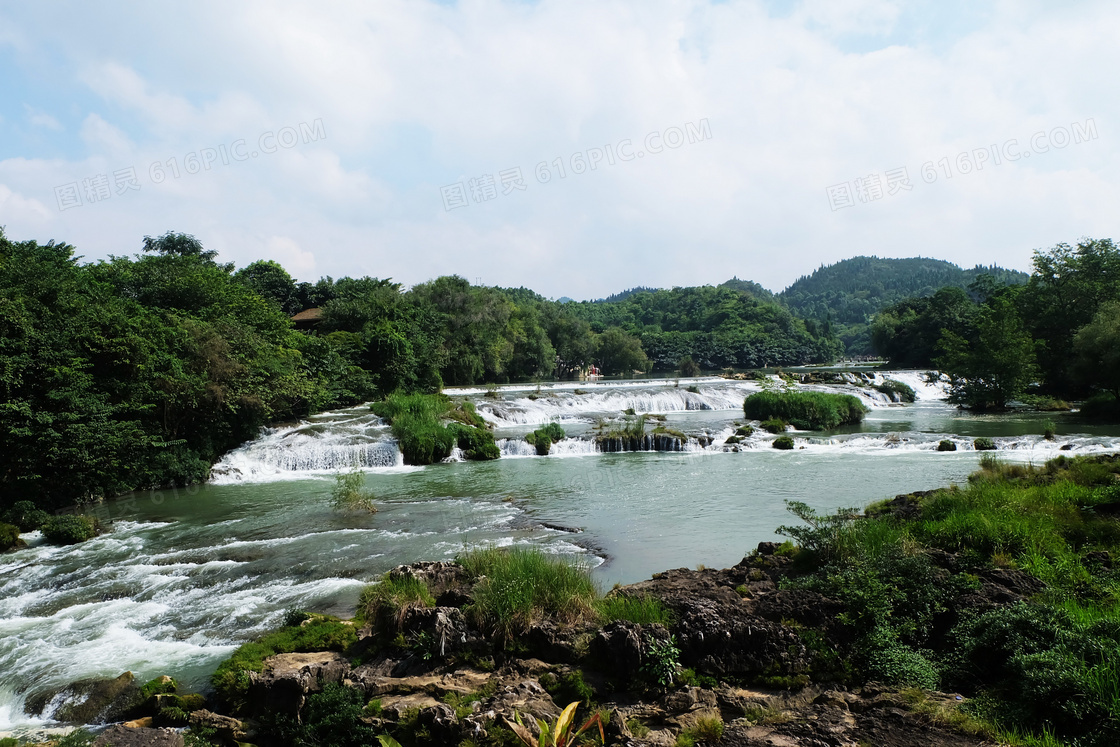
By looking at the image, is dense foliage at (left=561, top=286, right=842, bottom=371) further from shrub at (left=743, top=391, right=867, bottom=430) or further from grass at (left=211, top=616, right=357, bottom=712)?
grass at (left=211, top=616, right=357, bottom=712)

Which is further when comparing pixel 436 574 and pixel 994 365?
pixel 994 365

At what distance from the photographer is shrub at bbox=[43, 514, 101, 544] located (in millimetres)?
12781

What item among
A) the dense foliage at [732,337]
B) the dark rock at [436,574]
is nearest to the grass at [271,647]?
the dark rock at [436,574]

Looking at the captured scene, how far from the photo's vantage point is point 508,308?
5244 centimetres

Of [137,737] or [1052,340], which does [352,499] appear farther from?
[1052,340]

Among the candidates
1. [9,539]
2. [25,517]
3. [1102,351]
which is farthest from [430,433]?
[1102,351]

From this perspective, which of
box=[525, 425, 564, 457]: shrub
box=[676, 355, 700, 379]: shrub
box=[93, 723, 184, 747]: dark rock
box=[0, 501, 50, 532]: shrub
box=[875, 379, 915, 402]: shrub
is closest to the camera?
box=[93, 723, 184, 747]: dark rock

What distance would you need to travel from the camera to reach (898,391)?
40.6 meters

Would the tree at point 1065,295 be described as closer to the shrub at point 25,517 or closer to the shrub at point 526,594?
the shrub at point 526,594

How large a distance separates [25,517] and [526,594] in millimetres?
13701

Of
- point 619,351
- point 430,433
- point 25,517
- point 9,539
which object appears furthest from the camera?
point 619,351

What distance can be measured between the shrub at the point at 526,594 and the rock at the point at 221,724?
2.20 metres

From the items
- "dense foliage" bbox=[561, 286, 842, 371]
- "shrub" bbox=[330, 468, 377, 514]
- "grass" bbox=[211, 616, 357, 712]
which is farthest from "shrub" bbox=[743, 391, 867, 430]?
"dense foliage" bbox=[561, 286, 842, 371]

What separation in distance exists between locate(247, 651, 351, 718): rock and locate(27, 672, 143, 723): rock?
149 centimetres
